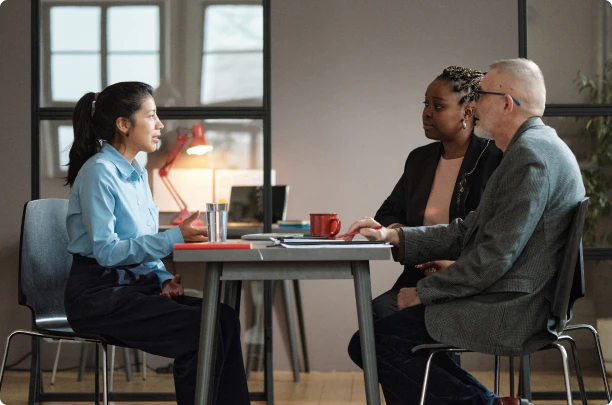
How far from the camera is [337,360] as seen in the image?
5.12 metres

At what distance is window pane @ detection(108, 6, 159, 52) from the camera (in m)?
4.00

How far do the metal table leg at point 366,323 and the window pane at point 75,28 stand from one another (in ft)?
7.33

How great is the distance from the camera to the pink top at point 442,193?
3.19 metres

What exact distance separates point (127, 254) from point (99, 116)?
575mm

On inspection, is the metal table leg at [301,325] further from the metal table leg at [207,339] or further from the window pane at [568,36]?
the metal table leg at [207,339]

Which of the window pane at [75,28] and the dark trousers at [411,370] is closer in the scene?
the dark trousers at [411,370]

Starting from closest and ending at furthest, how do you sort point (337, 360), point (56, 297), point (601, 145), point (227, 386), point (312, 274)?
1. point (312, 274)
2. point (227, 386)
3. point (56, 297)
4. point (601, 145)
5. point (337, 360)

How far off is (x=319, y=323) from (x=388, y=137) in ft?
3.80

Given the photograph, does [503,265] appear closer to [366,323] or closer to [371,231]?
[366,323]

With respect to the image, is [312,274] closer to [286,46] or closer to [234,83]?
[234,83]

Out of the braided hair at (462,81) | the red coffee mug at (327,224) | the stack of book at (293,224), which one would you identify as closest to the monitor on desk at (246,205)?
the stack of book at (293,224)

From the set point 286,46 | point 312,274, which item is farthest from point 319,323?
point 312,274

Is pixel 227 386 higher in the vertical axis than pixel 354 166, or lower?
lower

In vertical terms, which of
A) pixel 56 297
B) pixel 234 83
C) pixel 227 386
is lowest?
pixel 227 386
